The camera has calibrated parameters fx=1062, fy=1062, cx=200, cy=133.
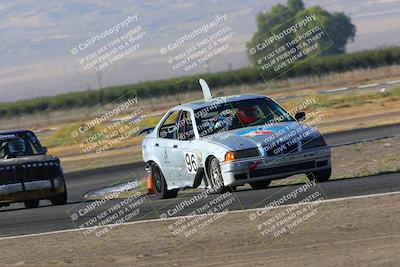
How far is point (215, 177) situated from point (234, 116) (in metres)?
1.16

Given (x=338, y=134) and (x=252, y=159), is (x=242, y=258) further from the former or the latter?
(x=338, y=134)

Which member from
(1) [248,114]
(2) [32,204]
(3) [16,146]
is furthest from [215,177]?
(2) [32,204]

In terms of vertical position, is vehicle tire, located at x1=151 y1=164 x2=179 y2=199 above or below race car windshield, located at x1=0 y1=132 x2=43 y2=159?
below

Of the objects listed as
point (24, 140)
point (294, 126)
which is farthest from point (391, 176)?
point (24, 140)

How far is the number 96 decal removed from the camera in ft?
50.6

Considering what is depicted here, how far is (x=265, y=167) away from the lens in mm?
14672

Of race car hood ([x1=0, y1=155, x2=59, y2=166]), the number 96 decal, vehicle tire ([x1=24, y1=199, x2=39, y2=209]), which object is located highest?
race car hood ([x1=0, y1=155, x2=59, y2=166])

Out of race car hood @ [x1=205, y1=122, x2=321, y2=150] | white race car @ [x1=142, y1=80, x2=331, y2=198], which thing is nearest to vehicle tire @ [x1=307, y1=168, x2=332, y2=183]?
white race car @ [x1=142, y1=80, x2=331, y2=198]

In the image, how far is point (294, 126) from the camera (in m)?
15.1

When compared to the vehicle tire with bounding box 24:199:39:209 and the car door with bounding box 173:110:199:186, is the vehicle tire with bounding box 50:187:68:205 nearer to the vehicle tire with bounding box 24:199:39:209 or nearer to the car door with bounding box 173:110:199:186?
the vehicle tire with bounding box 24:199:39:209

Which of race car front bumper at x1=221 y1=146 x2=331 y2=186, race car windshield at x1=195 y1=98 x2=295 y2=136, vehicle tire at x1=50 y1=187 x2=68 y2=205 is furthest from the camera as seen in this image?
vehicle tire at x1=50 y1=187 x2=68 y2=205

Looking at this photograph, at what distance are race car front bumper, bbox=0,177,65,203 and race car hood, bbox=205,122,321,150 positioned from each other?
426cm

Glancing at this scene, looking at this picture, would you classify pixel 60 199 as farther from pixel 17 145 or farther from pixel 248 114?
pixel 248 114

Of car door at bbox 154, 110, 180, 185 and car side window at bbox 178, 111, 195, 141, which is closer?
car side window at bbox 178, 111, 195, 141
